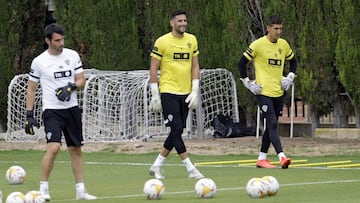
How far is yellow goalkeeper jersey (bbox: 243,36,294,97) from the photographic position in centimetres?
1848

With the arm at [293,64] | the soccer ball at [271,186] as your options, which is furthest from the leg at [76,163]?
the arm at [293,64]

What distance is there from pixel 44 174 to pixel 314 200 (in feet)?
11.1

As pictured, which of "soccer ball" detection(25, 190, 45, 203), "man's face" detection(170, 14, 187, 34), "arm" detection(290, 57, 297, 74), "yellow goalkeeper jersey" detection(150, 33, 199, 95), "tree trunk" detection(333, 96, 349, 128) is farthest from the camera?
"tree trunk" detection(333, 96, 349, 128)

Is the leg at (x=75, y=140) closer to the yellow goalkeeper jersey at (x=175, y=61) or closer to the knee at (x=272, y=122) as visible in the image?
the yellow goalkeeper jersey at (x=175, y=61)

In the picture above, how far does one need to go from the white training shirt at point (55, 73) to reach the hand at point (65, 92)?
7 cm

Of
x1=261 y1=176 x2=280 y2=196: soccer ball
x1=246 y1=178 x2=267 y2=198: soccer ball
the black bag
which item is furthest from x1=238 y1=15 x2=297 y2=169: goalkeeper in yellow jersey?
the black bag

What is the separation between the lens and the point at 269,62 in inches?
731

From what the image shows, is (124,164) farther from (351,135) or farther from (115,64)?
(115,64)

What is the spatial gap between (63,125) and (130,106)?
15033mm

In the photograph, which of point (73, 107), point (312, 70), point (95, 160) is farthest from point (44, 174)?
point (312, 70)

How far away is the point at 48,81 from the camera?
13688 mm

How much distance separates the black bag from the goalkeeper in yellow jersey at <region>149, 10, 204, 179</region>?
37.9 feet

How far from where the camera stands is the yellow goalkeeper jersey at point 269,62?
60.6 ft

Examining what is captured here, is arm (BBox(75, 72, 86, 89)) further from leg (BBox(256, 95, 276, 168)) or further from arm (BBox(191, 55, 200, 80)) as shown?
leg (BBox(256, 95, 276, 168))
